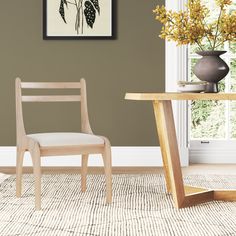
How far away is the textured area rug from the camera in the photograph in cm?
284

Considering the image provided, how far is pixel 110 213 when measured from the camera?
3213mm

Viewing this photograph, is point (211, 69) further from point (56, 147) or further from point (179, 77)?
point (179, 77)

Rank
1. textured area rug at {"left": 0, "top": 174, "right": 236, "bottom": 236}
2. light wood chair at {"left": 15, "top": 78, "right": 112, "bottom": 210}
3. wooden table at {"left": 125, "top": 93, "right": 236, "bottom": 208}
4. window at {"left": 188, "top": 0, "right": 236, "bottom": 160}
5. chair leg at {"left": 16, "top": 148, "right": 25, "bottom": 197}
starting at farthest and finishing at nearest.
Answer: window at {"left": 188, "top": 0, "right": 236, "bottom": 160}
chair leg at {"left": 16, "top": 148, "right": 25, "bottom": 197}
light wood chair at {"left": 15, "top": 78, "right": 112, "bottom": 210}
wooden table at {"left": 125, "top": 93, "right": 236, "bottom": 208}
textured area rug at {"left": 0, "top": 174, "right": 236, "bottom": 236}

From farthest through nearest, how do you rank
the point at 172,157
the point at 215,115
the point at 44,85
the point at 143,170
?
1. the point at 215,115
2. the point at 143,170
3. the point at 44,85
4. the point at 172,157

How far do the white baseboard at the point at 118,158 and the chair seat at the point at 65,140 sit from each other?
1638mm

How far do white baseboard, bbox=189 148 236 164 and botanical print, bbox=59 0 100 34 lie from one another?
1.55m

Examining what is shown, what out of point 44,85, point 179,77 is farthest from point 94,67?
point 44,85

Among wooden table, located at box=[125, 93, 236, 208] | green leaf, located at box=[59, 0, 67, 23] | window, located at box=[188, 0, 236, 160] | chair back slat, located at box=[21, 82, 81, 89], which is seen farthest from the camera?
window, located at box=[188, 0, 236, 160]

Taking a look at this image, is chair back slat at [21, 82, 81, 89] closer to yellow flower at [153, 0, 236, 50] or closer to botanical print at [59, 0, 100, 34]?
yellow flower at [153, 0, 236, 50]

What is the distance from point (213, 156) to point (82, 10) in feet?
5.96

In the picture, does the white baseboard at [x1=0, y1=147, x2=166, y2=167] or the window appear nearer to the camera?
the white baseboard at [x1=0, y1=147, x2=166, y2=167]

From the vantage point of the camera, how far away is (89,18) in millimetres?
5129

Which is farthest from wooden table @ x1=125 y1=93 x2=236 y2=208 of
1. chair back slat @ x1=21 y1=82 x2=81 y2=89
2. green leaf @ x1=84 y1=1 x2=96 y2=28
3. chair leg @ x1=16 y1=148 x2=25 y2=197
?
green leaf @ x1=84 y1=1 x2=96 y2=28

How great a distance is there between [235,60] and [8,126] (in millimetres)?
2190
